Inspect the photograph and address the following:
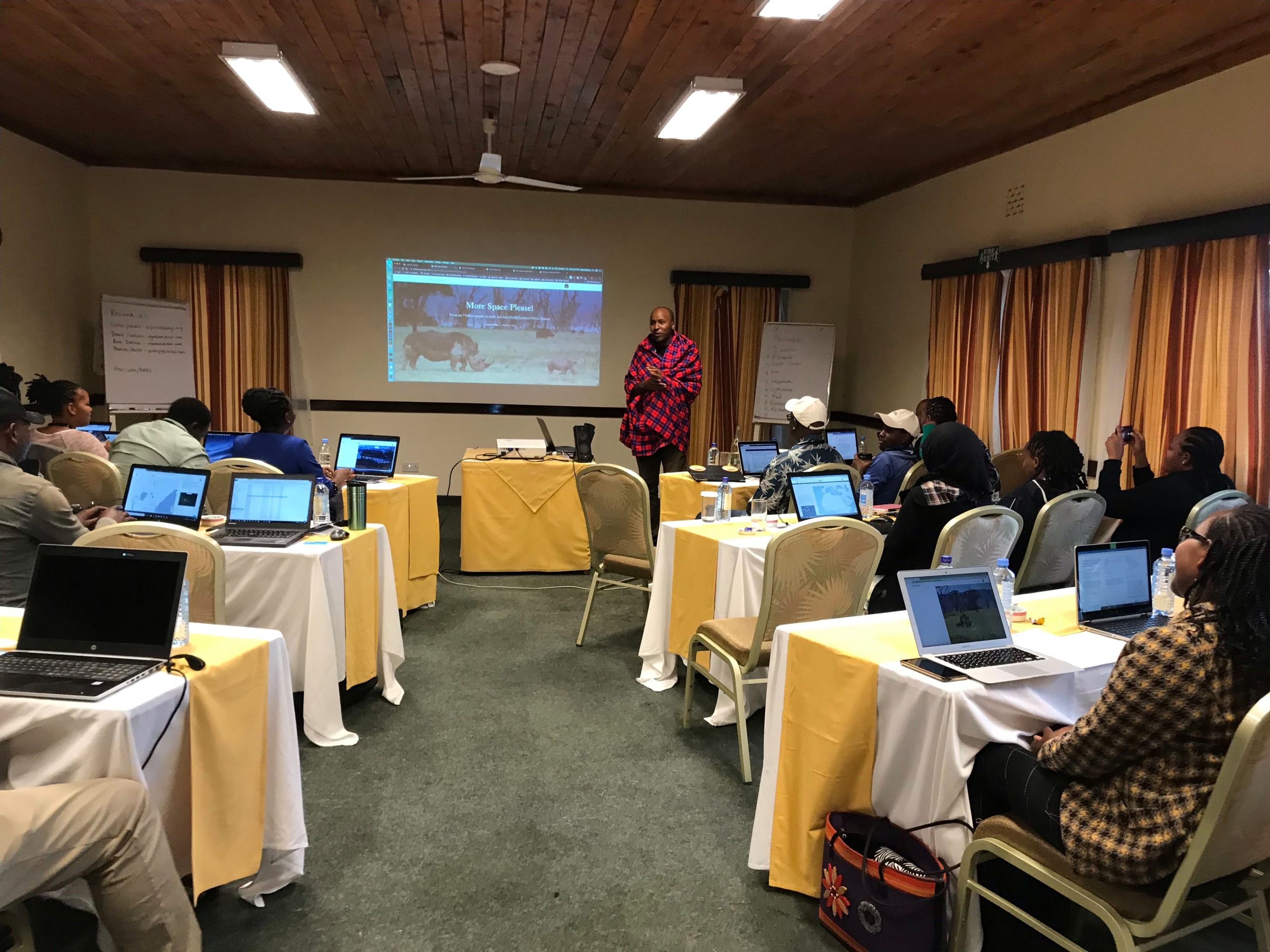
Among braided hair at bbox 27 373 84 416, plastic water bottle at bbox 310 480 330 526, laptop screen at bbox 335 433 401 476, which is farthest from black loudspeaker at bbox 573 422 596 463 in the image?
braided hair at bbox 27 373 84 416

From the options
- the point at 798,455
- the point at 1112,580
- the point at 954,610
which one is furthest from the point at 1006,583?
the point at 798,455

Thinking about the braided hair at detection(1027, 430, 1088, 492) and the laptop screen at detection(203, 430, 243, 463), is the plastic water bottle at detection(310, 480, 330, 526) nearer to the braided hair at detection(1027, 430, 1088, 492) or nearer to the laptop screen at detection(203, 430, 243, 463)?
the laptop screen at detection(203, 430, 243, 463)

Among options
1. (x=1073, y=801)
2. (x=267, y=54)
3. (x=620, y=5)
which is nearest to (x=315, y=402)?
(x=267, y=54)

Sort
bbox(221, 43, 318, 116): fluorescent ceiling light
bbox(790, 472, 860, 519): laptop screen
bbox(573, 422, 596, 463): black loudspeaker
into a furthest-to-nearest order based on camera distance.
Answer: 1. bbox(573, 422, 596, 463): black loudspeaker
2. bbox(221, 43, 318, 116): fluorescent ceiling light
3. bbox(790, 472, 860, 519): laptop screen

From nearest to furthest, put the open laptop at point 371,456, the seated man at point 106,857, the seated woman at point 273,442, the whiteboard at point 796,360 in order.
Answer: the seated man at point 106,857 → the seated woman at point 273,442 → the open laptop at point 371,456 → the whiteboard at point 796,360

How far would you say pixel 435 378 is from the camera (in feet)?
24.5

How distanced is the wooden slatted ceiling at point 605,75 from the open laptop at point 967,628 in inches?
102

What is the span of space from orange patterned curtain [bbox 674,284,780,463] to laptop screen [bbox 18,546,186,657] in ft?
20.2

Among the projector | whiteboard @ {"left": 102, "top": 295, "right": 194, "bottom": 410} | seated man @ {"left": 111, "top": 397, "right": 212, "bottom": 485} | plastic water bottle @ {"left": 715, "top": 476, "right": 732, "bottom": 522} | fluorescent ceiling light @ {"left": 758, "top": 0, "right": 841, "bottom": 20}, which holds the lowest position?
plastic water bottle @ {"left": 715, "top": 476, "right": 732, "bottom": 522}

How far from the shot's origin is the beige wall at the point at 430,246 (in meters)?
7.00

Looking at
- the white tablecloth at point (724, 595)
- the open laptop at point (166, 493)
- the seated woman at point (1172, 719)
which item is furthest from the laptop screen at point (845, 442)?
the seated woman at point (1172, 719)

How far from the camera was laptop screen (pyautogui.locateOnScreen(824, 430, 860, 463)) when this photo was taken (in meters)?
6.23

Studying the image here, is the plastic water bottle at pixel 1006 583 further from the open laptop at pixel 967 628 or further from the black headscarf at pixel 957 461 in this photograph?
the black headscarf at pixel 957 461

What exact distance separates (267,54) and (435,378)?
367cm
